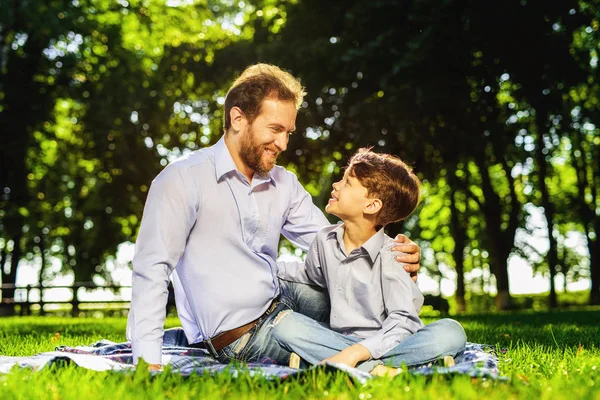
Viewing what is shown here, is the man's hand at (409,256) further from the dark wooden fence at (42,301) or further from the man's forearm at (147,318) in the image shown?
the dark wooden fence at (42,301)

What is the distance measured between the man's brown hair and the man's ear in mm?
25

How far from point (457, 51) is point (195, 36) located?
9.29m

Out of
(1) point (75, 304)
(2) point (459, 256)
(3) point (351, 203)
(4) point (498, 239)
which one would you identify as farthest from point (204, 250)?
(2) point (459, 256)

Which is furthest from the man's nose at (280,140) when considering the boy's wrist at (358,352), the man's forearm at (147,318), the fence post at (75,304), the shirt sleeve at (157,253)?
the fence post at (75,304)

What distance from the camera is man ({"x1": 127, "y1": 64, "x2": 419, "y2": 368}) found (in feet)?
14.2

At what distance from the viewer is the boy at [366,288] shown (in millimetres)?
4328

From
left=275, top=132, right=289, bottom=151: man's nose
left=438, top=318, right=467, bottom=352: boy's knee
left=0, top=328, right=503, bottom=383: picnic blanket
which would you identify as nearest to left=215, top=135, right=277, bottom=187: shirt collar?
left=275, top=132, right=289, bottom=151: man's nose

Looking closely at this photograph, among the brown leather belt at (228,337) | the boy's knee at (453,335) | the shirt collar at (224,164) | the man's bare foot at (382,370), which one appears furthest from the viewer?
the shirt collar at (224,164)

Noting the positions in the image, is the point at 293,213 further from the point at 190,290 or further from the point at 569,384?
the point at 569,384

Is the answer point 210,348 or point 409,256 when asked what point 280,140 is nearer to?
point 409,256

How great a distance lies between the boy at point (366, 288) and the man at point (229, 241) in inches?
8.1

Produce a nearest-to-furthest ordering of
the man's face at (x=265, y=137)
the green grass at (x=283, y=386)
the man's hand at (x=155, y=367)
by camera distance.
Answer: the green grass at (x=283, y=386), the man's hand at (x=155, y=367), the man's face at (x=265, y=137)

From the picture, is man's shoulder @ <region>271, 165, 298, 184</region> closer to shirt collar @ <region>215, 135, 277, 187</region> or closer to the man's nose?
shirt collar @ <region>215, 135, 277, 187</region>

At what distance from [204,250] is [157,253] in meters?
0.43
